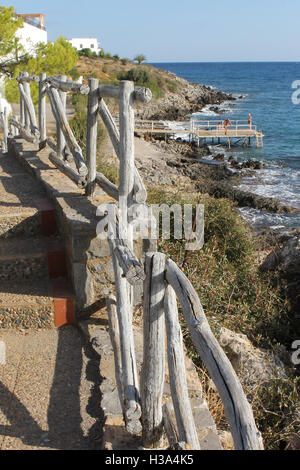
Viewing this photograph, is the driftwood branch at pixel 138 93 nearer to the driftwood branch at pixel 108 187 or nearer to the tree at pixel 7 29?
the driftwood branch at pixel 108 187

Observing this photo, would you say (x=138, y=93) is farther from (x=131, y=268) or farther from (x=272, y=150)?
(x=272, y=150)

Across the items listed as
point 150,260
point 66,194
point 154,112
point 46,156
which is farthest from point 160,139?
point 150,260

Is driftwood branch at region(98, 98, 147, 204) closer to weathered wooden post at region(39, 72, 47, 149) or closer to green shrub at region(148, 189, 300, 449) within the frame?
green shrub at region(148, 189, 300, 449)

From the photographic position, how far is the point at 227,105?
195 ft

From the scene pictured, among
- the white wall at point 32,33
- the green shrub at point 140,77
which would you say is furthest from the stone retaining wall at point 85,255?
the green shrub at point 140,77

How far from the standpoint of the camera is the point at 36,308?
3854mm

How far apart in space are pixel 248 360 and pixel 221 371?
113 inches

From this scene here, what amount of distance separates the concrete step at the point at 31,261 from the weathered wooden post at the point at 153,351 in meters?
1.87

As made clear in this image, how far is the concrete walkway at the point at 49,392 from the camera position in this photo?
2.81m

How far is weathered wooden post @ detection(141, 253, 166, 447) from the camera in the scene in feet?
8.13

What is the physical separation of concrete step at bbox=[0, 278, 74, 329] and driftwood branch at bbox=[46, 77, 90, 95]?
185 centimetres

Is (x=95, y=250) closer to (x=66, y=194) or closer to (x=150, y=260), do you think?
(x=66, y=194)

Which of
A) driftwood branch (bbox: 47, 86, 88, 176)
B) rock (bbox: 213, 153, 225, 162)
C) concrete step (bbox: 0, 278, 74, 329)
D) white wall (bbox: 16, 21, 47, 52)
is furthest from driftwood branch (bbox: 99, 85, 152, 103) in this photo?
white wall (bbox: 16, 21, 47, 52)

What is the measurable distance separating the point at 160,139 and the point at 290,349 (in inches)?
1051
